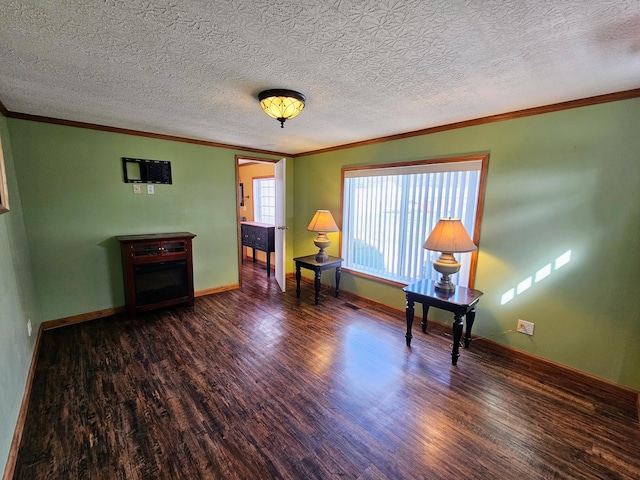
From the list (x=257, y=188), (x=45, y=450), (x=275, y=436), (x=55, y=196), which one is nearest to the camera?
(x=45, y=450)

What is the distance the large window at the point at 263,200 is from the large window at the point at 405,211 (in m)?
2.42

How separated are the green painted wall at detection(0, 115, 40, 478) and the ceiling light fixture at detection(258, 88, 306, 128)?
1997 mm

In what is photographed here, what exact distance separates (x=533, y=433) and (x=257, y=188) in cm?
570

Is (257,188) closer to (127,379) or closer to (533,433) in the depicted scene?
(127,379)

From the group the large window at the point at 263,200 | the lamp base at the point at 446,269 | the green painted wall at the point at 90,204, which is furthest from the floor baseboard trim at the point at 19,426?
the large window at the point at 263,200

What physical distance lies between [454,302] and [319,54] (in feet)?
6.80

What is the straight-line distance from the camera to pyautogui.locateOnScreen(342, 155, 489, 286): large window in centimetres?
268

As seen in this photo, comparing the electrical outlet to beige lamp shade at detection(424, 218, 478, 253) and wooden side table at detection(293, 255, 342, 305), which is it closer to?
beige lamp shade at detection(424, 218, 478, 253)

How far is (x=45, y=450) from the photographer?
1.49 m

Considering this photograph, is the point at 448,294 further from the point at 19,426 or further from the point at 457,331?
the point at 19,426


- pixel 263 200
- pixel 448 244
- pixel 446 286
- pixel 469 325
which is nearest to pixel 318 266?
pixel 446 286

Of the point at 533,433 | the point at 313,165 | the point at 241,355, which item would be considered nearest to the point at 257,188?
the point at 313,165

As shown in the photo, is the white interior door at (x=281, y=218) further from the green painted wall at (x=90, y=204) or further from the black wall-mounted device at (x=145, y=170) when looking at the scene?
the black wall-mounted device at (x=145, y=170)

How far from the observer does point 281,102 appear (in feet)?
6.29
